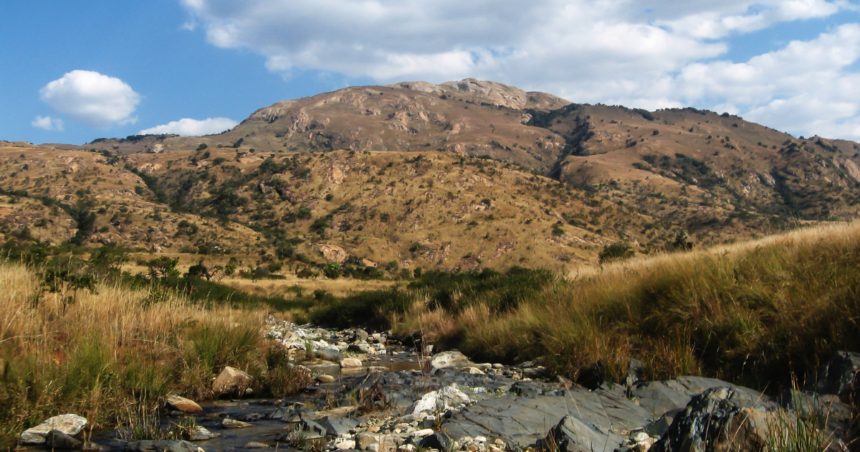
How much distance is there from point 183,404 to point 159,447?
1.89 meters

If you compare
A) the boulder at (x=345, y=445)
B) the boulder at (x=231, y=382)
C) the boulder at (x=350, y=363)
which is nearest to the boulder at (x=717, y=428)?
the boulder at (x=345, y=445)

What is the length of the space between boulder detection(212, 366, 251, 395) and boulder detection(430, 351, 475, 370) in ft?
11.0

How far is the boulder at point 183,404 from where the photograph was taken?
6422 millimetres

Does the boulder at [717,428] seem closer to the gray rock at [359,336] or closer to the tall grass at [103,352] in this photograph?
the tall grass at [103,352]

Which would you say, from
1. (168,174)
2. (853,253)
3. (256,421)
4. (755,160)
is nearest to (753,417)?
(256,421)

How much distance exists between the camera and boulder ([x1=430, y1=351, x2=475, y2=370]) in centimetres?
968

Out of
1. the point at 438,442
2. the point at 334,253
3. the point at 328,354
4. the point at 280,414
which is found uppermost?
the point at 438,442

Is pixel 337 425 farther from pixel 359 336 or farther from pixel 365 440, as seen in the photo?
→ pixel 359 336

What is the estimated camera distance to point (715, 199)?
11738cm

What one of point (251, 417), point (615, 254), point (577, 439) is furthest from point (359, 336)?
point (615, 254)

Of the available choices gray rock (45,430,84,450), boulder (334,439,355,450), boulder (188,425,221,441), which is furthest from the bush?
gray rock (45,430,84,450)

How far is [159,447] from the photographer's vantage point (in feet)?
15.4

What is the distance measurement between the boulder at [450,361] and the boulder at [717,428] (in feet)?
20.3

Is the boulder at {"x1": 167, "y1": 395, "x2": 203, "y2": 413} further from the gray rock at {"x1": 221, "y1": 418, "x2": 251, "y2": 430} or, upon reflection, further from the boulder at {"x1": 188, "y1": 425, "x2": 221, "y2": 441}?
the boulder at {"x1": 188, "y1": 425, "x2": 221, "y2": 441}
